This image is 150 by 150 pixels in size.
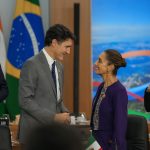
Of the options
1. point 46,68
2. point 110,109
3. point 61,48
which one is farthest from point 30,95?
point 110,109

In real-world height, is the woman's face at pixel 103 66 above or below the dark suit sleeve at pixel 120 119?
above

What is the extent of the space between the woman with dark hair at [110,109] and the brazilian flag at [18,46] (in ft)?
5.95

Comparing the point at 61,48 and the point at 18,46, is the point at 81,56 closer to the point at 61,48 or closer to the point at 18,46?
the point at 18,46

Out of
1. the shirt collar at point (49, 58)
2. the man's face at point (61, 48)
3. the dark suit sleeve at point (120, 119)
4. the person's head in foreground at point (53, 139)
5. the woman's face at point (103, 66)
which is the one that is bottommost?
the dark suit sleeve at point (120, 119)

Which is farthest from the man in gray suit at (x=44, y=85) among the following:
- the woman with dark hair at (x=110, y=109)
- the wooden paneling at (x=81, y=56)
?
the wooden paneling at (x=81, y=56)

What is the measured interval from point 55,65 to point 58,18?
2.01 m

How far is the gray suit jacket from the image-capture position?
2555 mm

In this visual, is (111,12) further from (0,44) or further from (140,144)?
(140,144)

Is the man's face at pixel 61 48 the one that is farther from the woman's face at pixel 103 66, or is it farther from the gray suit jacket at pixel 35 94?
the woman's face at pixel 103 66

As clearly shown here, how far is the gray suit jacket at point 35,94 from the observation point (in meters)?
2.55

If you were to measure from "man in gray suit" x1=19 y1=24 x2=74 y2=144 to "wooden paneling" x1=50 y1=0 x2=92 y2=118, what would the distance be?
6.26ft

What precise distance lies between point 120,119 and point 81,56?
207 cm

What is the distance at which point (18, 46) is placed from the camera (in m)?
4.60

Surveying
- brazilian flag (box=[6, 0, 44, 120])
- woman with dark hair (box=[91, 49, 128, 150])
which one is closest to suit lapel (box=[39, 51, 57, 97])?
woman with dark hair (box=[91, 49, 128, 150])
